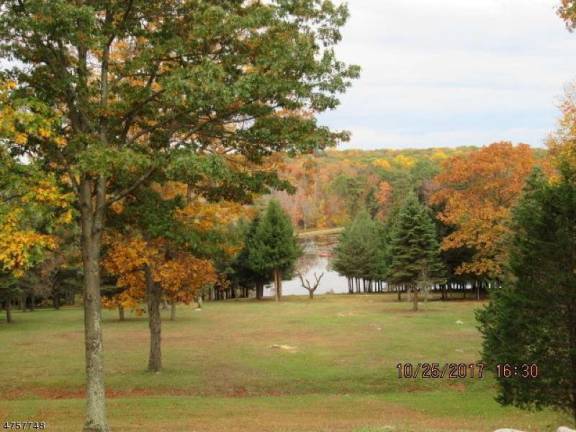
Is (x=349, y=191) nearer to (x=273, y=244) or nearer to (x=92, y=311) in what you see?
(x=273, y=244)

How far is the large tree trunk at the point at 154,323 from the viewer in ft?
74.9

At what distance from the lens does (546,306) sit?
11664mm

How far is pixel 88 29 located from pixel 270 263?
5534 centimetres

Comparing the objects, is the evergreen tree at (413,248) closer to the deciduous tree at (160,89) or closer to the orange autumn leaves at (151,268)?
the orange autumn leaves at (151,268)

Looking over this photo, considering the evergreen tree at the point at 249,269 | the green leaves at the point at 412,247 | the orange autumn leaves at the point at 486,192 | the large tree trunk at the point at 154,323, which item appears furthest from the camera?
the evergreen tree at the point at 249,269

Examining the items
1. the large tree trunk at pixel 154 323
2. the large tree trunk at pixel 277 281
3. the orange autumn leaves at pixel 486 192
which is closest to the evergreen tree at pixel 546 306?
the large tree trunk at pixel 154 323

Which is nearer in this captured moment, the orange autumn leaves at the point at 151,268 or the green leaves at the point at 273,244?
the orange autumn leaves at the point at 151,268

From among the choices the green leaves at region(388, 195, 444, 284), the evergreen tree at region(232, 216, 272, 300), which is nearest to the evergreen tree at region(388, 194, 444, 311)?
the green leaves at region(388, 195, 444, 284)

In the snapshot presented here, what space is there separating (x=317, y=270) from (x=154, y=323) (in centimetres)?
8283

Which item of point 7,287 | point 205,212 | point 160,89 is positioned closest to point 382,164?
point 7,287

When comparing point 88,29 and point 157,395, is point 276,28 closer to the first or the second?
point 88,29

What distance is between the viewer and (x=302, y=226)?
136m

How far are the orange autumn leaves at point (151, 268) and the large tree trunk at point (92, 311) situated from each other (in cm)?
603

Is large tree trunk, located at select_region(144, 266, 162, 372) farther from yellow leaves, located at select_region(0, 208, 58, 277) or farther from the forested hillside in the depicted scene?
the forested hillside
